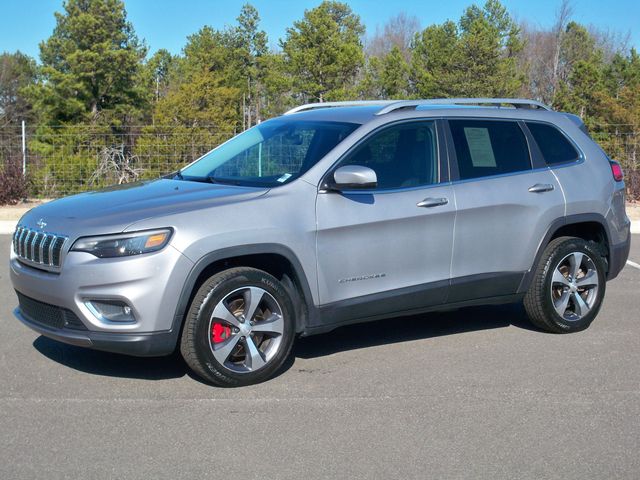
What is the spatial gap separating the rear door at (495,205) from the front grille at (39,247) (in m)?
2.74

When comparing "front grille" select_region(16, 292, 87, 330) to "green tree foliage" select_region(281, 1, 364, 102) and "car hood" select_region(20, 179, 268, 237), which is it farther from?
"green tree foliage" select_region(281, 1, 364, 102)

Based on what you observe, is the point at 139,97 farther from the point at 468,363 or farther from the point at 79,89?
the point at 468,363

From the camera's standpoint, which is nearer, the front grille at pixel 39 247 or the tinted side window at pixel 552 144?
the front grille at pixel 39 247

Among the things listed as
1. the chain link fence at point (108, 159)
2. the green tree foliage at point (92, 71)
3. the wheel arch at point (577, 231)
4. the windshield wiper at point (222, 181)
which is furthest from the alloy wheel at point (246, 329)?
the green tree foliage at point (92, 71)

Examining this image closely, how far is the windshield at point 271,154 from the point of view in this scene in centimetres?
586

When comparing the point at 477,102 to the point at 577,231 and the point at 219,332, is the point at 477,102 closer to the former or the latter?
the point at 577,231

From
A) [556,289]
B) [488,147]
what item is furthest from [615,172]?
[488,147]

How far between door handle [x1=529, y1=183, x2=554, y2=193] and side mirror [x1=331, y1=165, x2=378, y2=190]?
157 cm

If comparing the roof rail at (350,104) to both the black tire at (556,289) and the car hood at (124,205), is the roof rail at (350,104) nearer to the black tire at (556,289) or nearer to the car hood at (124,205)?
the car hood at (124,205)

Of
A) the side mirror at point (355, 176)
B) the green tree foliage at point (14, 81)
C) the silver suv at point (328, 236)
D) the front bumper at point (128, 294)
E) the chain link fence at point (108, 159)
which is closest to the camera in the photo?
the front bumper at point (128, 294)

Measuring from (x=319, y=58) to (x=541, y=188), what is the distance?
41.8m

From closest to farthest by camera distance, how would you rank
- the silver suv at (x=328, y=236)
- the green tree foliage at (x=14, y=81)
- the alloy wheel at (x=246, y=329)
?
the silver suv at (x=328, y=236)
the alloy wheel at (x=246, y=329)
the green tree foliage at (x=14, y=81)

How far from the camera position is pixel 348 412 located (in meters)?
4.99

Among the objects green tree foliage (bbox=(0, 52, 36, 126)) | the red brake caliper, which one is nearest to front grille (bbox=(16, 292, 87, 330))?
the red brake caliper
